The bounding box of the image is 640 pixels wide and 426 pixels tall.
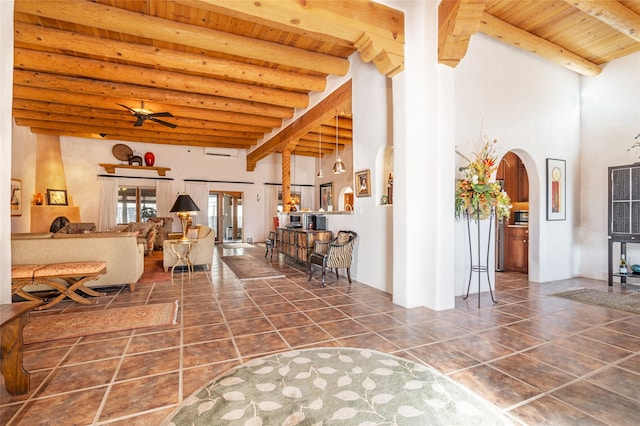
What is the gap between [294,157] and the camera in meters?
12.3

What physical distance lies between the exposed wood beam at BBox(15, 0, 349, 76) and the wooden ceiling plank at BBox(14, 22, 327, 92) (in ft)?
1.79

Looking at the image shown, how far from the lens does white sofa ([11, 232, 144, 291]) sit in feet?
12.7

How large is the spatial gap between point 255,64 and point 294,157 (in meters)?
7.12

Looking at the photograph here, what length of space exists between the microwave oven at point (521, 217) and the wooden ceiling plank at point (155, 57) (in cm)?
424

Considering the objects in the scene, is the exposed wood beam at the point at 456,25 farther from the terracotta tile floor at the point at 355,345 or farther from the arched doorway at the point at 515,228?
the arched doorway at the point at 515,228

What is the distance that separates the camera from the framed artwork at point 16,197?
681 cm

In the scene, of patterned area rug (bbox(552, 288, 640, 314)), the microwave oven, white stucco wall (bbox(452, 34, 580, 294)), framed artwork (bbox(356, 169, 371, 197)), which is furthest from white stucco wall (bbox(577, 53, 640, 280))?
framed artwork (bbox(356, 169, 371, 197))

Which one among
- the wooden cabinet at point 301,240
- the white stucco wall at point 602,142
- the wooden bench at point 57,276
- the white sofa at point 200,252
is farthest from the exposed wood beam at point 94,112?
the white stucco wall at point 602,142

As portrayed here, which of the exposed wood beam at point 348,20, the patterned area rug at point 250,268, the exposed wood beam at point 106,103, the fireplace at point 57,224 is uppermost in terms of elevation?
the exposed wood beam at point 106,103

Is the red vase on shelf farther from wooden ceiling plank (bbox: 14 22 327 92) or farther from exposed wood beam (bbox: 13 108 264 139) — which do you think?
wooden ceiling plank (bbox: 14 22 327 92)

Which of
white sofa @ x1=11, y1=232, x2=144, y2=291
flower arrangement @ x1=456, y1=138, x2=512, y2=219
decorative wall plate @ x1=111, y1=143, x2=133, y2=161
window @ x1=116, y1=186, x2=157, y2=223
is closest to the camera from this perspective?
flower arrangement @ x1=456, y1=138, x2=512, y2=219

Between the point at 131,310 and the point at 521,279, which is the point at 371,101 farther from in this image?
the point at 131,310

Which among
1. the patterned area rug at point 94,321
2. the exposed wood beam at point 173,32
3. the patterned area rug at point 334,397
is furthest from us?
the exposed wood beam at point 173,32

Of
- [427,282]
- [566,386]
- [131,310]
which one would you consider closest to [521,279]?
[427,282]
